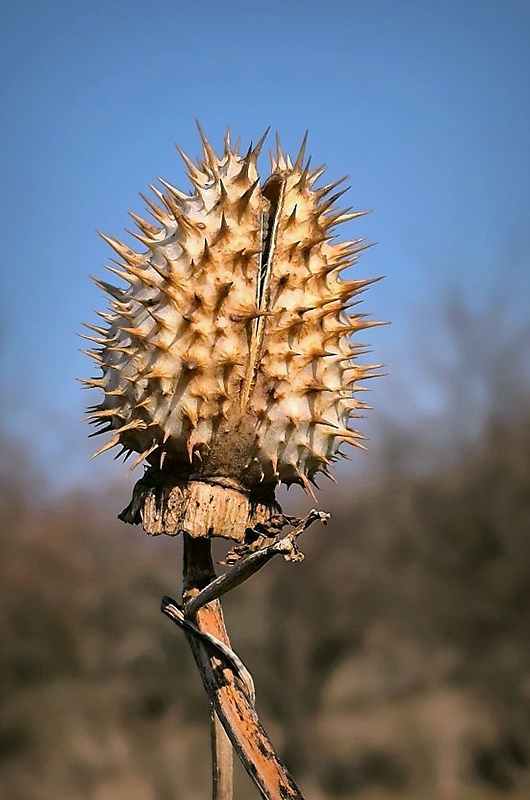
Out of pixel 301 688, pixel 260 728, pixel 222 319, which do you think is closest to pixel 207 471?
pixel 222 319

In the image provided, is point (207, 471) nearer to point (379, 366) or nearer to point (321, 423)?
point (321, 423)

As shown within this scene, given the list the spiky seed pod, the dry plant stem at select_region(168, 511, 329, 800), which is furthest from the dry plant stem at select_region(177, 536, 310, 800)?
the spiky seed pod

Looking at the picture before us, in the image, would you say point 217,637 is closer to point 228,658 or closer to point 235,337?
point 228,658

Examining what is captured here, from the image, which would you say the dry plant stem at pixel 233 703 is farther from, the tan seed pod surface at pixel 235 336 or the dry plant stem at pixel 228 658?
the tan seed pod surface at pixel 235 336

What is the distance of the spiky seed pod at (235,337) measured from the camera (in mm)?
1043

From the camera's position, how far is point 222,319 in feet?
3.45

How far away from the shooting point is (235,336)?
3.46ft

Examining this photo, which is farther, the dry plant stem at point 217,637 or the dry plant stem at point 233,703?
the dry plant stem at point 217,637

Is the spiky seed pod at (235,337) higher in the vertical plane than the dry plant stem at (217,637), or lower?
higher

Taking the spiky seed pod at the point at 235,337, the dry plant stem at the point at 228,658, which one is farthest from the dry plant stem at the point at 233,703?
the spiky seed pod at the point at 235,337

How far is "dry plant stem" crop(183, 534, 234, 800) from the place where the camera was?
1.08 meters

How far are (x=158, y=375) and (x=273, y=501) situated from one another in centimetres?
27

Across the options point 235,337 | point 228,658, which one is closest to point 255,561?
point 228,658

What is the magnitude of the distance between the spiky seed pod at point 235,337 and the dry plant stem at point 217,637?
0.12m
